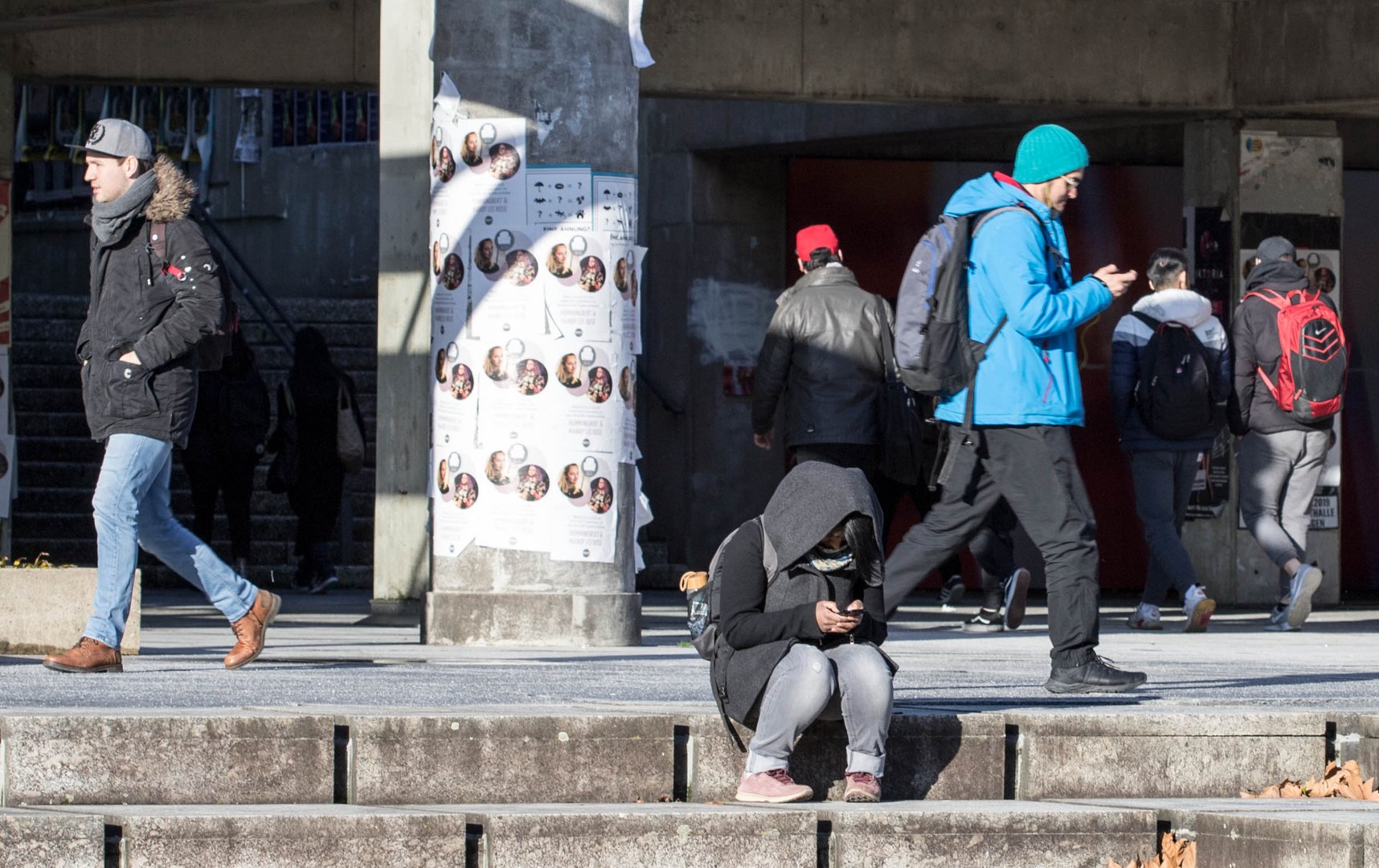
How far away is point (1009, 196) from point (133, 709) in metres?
3.19

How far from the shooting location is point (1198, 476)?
15562mm

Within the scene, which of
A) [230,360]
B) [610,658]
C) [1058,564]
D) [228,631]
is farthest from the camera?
[230,360]

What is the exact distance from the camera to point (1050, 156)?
751 cm

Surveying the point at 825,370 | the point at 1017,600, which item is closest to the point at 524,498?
the point at 825,370

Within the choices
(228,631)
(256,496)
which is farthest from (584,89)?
(256,496)

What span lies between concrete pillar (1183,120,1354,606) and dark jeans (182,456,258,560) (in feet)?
20.4

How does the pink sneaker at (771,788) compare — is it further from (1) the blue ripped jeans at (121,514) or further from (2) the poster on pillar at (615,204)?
(2) the poster on pillar at (615,204)

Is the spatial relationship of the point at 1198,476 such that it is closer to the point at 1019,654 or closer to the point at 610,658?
the point at 1019,654

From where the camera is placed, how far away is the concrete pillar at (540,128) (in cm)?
973

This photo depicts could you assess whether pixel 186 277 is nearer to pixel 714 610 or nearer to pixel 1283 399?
pixel 714 610

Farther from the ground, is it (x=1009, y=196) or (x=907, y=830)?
(x=1009, y=196)

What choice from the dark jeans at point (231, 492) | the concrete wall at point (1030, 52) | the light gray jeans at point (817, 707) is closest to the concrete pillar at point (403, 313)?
the concrete wall at point (1030, 52)

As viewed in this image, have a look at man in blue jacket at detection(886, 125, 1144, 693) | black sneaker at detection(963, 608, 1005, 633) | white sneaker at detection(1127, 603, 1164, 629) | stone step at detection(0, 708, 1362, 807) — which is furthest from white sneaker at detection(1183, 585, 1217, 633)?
stone step at detection(0, 708, 1362, 807)

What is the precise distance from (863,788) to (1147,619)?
652cm
